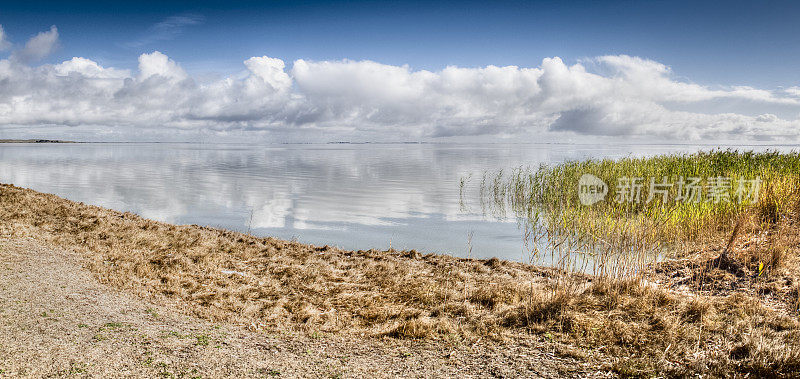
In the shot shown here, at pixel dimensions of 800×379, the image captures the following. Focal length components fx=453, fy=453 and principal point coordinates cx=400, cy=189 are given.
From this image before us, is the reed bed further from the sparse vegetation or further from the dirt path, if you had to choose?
the dirt path

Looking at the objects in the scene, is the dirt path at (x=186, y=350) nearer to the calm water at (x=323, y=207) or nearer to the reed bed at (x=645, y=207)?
the reed bed at (x=645, y=207)

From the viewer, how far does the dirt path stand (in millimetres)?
4320

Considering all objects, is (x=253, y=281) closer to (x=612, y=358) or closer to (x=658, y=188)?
(x=612, y=358)

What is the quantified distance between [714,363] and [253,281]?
6714mm

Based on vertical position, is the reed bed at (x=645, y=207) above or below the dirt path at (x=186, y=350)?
above

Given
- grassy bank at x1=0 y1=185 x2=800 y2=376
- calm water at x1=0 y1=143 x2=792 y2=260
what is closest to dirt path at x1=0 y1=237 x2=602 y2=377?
grassy bank at x1=0 y1=185 x2=800 y2=376

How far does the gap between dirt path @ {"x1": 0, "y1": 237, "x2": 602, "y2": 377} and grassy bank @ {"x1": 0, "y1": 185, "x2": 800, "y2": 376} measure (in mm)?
386

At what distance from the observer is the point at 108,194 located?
1018 inches

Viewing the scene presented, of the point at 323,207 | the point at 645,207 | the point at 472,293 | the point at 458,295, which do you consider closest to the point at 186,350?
the point at 458,295

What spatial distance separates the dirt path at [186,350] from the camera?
432 centimetres

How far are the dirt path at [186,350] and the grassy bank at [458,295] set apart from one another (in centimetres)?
39

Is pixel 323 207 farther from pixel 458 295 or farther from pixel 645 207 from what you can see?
pixel 458 295

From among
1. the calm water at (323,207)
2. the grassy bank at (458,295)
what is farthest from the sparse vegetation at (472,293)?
the calm water at (323,207)

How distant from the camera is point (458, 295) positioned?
739cm
